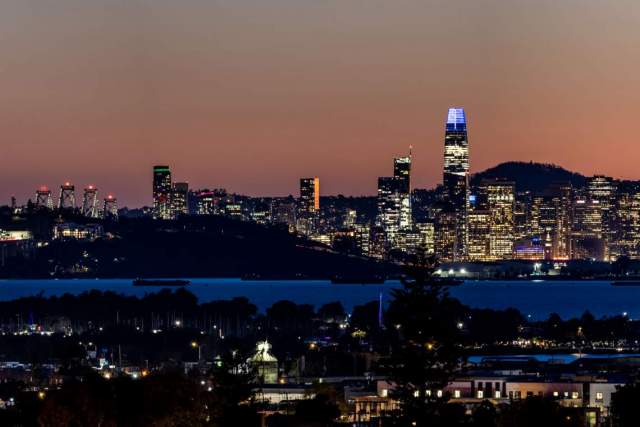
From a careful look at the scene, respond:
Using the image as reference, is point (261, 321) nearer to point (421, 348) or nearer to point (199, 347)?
point (199, 347)

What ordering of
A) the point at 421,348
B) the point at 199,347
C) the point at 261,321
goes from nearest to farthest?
the point at 421,348 < the point at 199,347 < the point at 261,321

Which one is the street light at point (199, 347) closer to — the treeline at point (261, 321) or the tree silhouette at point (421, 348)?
the treeline at point (261, 321)

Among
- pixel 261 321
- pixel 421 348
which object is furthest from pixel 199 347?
pixel 421 348

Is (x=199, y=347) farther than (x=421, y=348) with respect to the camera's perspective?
Yes

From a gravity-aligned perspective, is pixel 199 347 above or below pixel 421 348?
above

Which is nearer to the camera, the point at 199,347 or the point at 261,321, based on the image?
the point at 199,347

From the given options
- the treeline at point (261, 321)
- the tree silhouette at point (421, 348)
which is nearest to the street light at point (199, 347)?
the treeline at point (261, 321)

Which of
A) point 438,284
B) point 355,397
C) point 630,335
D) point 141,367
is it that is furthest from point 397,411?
point 630,335

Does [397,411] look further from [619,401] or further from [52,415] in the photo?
[619,401]

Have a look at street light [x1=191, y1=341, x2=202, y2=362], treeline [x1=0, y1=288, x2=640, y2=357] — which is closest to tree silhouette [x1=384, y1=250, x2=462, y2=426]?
street light [x1=191, y1=341, x2=202, y2=362]

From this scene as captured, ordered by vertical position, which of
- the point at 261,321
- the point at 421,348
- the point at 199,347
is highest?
the point at 261,321

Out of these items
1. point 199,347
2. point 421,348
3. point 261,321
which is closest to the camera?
point 421,348

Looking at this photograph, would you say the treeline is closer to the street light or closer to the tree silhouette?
the street light
